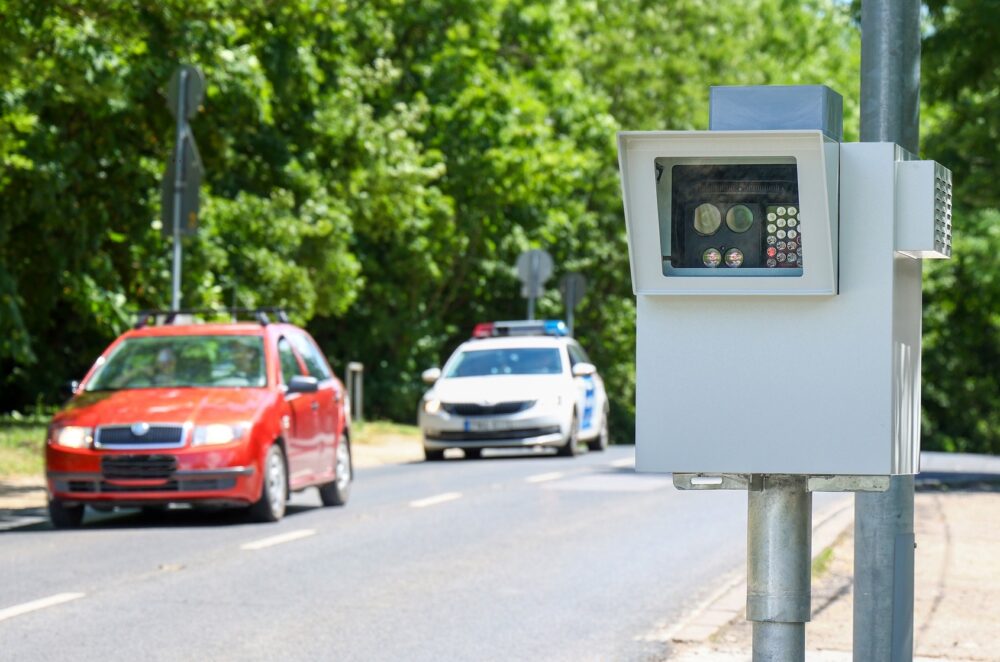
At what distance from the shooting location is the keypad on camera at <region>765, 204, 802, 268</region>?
4953 mm

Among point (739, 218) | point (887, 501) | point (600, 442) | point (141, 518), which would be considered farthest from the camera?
point (600, 442)

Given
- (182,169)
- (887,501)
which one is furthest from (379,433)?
(887,501)

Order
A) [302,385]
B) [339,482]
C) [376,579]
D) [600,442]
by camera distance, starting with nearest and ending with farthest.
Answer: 1. [376,579]
2. [302,385]
3. [339,482]
4. [600,442]

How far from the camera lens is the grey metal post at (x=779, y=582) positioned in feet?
15.6

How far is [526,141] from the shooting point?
40312 mm

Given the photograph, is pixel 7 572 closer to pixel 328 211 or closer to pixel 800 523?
pixel 800 523

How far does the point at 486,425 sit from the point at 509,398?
492mm

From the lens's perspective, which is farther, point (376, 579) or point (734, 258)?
point (376, 579)

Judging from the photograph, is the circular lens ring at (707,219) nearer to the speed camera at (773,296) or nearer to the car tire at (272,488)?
the speed camera at (773,296)

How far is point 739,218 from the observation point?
5.05 metres

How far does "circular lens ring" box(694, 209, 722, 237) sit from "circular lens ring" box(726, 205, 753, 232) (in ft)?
0.09

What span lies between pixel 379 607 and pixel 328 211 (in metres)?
21.4

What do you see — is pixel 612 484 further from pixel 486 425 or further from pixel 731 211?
pixel 731 211

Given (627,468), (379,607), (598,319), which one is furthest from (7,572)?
(598,319)
